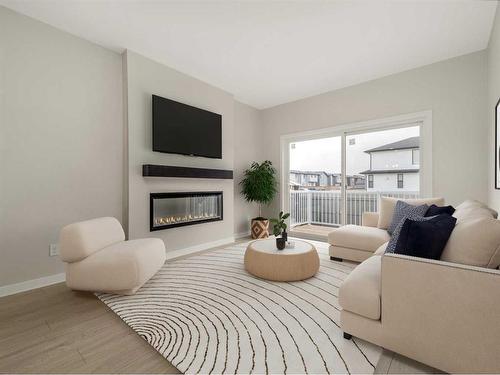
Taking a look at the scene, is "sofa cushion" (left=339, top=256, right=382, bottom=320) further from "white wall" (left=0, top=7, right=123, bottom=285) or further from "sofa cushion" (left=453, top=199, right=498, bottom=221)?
"white wall" (left=0, top=7, right=123, bottom=285)

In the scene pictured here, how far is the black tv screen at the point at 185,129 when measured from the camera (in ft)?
10.9

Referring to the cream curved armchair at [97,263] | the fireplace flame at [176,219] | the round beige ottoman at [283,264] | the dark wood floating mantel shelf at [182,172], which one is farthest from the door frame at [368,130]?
the cream curved armchair at [97,263]

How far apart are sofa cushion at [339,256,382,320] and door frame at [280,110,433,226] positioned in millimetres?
2634

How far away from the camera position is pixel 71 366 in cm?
137

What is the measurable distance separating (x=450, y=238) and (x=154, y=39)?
3347 millimetres

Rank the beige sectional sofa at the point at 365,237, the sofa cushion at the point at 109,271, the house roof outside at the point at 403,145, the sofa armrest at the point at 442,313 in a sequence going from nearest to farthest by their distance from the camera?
the sofa armrest at the point at 442,313 < the sofa cushion at the point at 109,271 < the beige sectional sofa at the point at 365,237 < the house roof outside at the point at 403,145

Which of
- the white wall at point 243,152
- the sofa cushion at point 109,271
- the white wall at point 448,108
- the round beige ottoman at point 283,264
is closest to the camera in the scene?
the sofa cushion at point 109,271

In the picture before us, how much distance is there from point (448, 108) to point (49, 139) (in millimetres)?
4874

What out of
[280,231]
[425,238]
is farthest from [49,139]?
[425,238]

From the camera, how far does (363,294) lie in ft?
4.72

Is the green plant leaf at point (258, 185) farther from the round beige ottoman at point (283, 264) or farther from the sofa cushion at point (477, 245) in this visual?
the sofa cushion at point (477, 245)

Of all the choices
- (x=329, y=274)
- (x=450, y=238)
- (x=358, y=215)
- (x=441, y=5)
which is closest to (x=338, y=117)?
(x=358, y=215)

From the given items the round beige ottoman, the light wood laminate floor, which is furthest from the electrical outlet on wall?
the round beige ottoman

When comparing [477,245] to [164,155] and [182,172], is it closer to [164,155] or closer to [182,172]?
[182,172]
